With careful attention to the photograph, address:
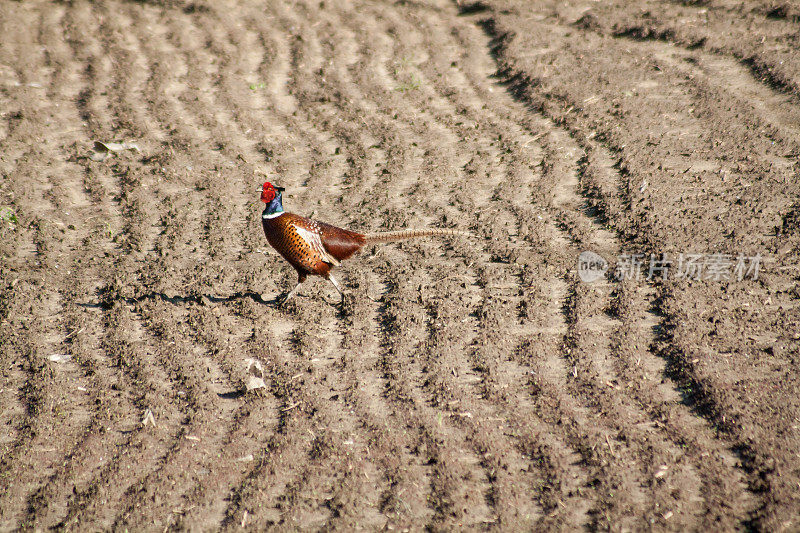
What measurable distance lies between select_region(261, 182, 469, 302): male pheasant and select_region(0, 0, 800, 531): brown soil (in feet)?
1.12

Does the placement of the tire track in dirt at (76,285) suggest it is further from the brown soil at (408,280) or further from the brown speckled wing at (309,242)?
the brown speckled wing at (309,242)

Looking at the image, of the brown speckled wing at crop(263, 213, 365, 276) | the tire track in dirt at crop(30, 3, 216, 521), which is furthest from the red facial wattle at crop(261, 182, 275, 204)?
the tire track in dirt at crop(30, 3, 216, 521)

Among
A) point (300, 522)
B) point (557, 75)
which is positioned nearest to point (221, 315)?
point (300, 522)

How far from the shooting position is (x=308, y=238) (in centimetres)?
408

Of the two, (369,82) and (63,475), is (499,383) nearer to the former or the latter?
(63,475)

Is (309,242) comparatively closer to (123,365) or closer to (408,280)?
(408,280)

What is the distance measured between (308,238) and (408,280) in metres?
0.82

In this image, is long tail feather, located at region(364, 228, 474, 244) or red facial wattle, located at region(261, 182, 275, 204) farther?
long tail feather, located at region(364, 228, 474, 244)

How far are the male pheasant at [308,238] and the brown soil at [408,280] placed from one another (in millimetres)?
341

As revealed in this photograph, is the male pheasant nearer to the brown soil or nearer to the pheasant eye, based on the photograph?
the pheasant eye

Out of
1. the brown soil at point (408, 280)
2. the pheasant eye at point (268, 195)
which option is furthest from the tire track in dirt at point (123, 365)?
the pheasant eye at point (268, 195)

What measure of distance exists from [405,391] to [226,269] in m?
1.86

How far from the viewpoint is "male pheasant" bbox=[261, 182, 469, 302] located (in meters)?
Result: 4.04

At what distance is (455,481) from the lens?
2.98m
